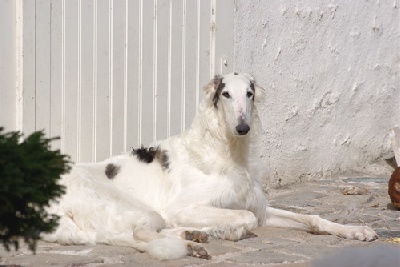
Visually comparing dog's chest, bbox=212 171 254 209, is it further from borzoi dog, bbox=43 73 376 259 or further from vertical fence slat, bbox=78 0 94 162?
vertical fence slat, bbox=78 0 94 162

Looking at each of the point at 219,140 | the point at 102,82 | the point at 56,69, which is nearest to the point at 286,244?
the point at 219,140

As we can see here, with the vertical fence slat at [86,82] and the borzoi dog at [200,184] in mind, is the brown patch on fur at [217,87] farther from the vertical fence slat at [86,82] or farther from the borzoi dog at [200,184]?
the vertical fence slat at [86,82]

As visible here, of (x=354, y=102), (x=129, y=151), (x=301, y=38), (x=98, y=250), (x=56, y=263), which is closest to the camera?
(x=56, y=263)

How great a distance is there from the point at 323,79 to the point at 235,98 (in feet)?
10.7

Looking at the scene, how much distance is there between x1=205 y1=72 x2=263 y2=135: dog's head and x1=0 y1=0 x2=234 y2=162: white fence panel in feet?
3.37

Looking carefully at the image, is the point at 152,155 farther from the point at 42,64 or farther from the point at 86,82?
the point at 42,64

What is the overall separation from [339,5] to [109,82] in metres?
3.44

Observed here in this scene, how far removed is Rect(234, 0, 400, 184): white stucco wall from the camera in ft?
28.6

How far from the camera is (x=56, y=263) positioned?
4992 mm

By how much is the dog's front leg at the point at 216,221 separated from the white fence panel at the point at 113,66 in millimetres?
1115

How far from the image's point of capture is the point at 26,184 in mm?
2713

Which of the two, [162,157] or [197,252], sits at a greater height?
[162,157]

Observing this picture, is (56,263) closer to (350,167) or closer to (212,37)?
(212,37)

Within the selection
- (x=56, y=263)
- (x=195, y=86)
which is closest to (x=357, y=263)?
(x=56, y=263)
